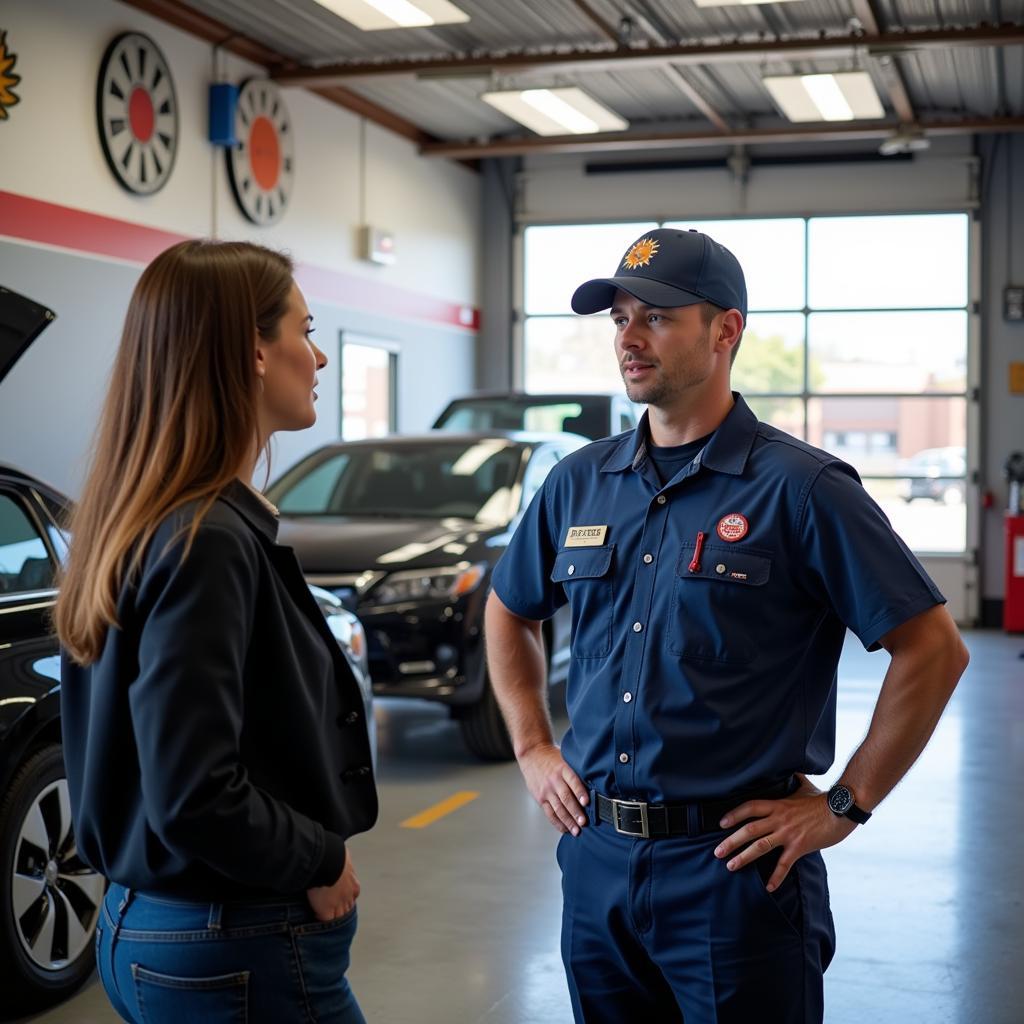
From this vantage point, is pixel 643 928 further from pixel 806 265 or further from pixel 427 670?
pixel 806 265

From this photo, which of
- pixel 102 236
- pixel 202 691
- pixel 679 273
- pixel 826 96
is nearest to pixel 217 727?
A: pixel 202 691

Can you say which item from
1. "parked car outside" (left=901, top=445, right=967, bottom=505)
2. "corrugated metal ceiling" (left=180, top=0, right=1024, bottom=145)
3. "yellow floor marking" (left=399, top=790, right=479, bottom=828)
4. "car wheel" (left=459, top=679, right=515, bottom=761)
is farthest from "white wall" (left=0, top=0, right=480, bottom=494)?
"parked car outside" (left=901, top=445, right=967, bottom=505)

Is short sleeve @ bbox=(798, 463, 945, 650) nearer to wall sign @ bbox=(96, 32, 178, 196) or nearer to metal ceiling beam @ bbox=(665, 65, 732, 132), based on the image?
wall sign @ bbox=(96, 32, 178, 196)

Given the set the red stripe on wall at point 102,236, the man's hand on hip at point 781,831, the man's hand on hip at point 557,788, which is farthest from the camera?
the red stripe on wall at point 102,236

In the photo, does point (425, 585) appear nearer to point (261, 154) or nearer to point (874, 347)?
point (261, 154)

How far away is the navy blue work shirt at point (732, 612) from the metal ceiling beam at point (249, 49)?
7.21m

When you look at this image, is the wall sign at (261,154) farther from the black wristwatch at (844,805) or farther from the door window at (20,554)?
the black wristwatch at (844,805)

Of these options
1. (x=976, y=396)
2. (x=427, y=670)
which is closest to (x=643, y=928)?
(x=427, y=670)

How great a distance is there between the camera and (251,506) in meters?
1.66

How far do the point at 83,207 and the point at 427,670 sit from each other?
3665 millimetres

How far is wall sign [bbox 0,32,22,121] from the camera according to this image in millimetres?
7273

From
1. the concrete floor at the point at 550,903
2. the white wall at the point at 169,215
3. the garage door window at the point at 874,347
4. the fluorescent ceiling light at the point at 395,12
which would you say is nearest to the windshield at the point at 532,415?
the white wall at the point at 169,215

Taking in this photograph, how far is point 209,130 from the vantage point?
9.14 m

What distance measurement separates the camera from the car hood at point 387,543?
254 inches
